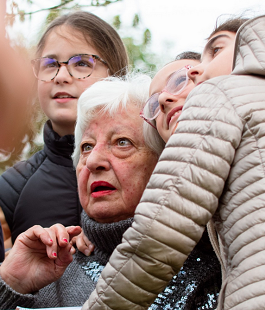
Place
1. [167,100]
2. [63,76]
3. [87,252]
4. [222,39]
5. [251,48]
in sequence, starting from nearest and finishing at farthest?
[251,48] → [222,39] → [167,100] → [87,252] → [63,76]

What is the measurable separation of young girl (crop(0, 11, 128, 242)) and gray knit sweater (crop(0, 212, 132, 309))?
0.48m

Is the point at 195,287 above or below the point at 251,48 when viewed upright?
below

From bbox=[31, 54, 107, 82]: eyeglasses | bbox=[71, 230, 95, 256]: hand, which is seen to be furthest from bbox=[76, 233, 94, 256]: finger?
bbox=[31, 54, 107, 82]: eyeglasses

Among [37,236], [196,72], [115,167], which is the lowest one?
[37,236]

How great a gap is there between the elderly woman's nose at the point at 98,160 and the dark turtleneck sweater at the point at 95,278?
27cm

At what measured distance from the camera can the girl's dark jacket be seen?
280cm

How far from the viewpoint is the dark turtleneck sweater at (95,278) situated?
1946mm

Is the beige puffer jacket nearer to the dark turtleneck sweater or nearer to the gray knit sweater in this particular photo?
the dark turtleneck sweater

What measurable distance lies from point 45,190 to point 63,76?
718 mm

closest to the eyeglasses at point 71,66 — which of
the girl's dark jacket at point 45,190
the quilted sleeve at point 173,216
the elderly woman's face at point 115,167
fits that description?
the girl's dark jacket at point 45,190

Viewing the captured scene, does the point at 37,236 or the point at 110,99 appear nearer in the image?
the point at 37,236

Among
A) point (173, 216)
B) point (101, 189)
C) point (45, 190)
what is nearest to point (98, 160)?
point (101, 189)

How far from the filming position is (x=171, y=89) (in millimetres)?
1897

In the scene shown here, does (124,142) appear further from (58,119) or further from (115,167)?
(58,119)
